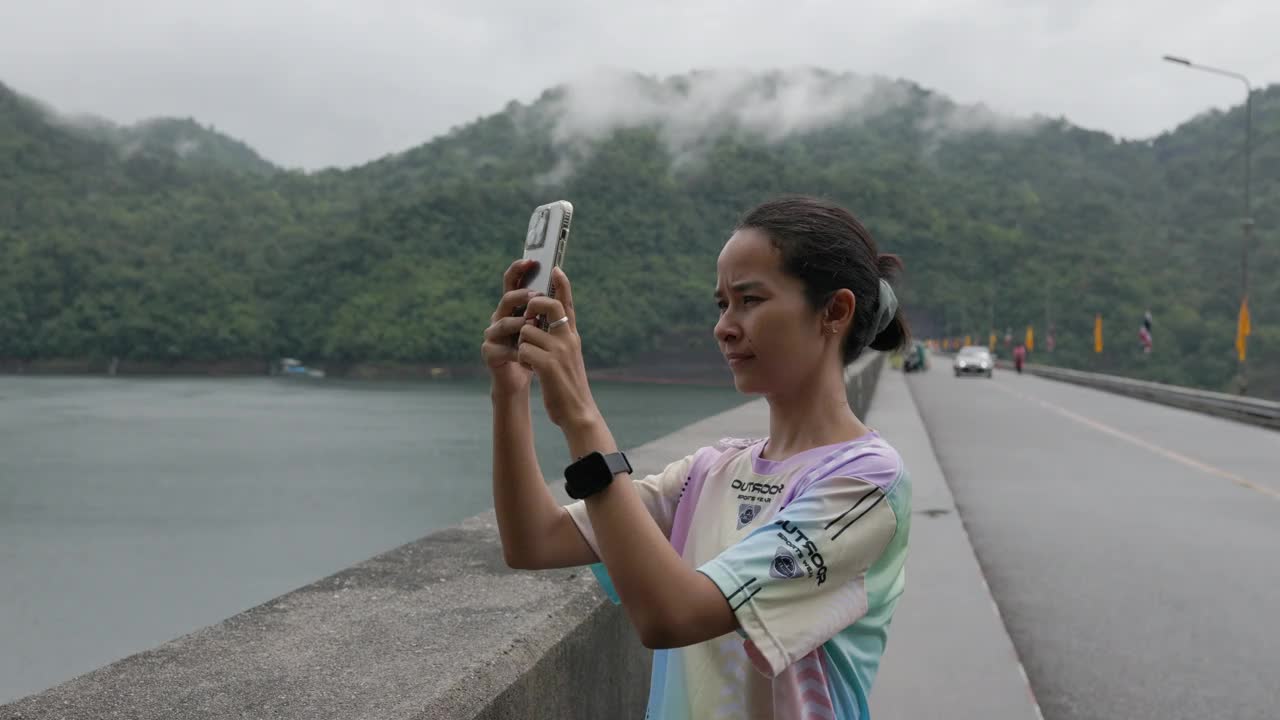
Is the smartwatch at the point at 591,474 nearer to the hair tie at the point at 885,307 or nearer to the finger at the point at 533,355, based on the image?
the finger at the point at 533,355

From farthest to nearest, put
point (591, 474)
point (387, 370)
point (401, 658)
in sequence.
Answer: point (387, 370) < point (401, 658) < point (591, 474)

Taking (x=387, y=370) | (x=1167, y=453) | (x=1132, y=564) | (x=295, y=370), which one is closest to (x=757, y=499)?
(x=1132, y=564)

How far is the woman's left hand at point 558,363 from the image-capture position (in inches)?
Answer: 49.2

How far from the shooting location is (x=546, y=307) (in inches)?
49.8

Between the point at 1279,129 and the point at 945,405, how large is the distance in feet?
315

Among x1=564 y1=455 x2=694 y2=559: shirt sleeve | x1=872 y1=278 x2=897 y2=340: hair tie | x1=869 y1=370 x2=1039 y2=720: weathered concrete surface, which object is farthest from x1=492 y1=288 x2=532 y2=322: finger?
x1=869 y1=370 x2=1039 y2=720: weathered concrete surface

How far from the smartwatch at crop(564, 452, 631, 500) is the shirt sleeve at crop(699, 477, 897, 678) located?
17 cm

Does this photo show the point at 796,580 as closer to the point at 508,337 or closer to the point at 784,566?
the point at 784,566

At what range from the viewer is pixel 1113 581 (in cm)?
650

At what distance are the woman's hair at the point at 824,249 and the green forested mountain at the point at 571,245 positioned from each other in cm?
10641

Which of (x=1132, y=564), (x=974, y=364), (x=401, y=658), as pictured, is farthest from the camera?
(x=974, y=364)

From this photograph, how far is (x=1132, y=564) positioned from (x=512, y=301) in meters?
6.64

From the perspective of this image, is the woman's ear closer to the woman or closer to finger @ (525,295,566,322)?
the woman

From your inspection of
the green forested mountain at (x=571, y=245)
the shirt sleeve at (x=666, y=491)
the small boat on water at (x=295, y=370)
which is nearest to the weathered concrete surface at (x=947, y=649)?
the shirt sleeve at (x=666, y=491)
